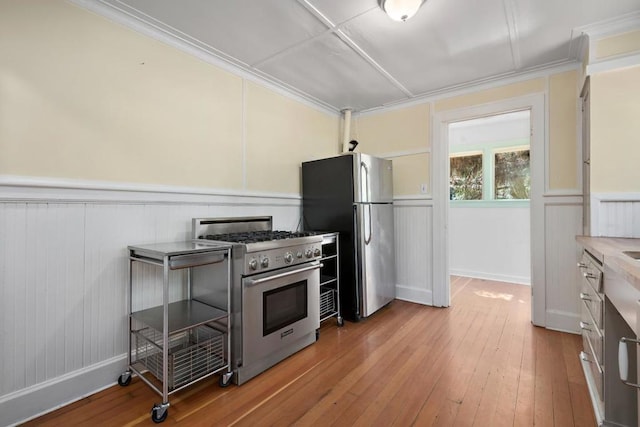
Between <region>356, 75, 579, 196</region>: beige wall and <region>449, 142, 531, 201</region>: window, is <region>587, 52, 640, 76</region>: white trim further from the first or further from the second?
<region>449, 142, 531, 201</region>: window

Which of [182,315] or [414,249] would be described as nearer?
[182,315]

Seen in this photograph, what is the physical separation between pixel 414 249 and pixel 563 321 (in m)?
1.45

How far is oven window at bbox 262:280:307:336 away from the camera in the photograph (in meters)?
2.00

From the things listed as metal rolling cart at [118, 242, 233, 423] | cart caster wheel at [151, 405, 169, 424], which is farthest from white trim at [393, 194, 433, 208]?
cart caster wheel at [151, 405, 169, 424]

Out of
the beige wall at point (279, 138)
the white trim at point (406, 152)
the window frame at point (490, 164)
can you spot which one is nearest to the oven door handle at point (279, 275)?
the beige wall at point (279, 138)

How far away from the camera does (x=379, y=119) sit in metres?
3.69

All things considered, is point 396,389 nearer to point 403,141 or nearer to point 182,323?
point 182,323

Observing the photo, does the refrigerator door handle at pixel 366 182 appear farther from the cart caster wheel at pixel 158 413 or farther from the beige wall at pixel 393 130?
the cart caster wheel at pixel 158 413

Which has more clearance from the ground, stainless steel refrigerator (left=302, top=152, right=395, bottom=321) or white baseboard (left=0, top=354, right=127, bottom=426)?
stainless steel refrigerator (left=302, top=152, right=395, bottom=321)

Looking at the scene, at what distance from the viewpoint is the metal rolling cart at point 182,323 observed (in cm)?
164

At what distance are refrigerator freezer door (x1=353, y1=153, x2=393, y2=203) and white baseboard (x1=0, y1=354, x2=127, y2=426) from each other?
88.7 inches

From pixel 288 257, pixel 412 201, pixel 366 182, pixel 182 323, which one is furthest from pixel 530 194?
pixel 182 323

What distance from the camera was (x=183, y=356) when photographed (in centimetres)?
180

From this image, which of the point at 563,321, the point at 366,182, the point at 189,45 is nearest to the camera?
the point at 189,45
